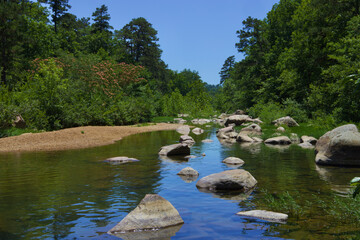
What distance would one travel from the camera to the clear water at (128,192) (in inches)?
197

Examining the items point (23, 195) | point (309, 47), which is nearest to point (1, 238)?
point (23, 195)

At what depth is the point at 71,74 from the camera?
108 feet

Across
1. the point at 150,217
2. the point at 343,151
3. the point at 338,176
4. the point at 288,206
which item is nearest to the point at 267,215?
the point at 288,206

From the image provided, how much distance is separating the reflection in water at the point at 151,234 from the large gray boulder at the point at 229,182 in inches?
115

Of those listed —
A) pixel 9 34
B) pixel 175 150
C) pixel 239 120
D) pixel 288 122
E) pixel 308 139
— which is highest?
pixel 9 34

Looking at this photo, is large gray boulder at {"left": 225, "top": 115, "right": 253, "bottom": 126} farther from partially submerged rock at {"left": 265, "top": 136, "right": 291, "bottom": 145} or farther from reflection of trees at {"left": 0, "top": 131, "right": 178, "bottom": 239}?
reflection of trees at {"left": 0, "top": 131, "right": 178, "bottom": 239}

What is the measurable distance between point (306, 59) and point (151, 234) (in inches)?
1093

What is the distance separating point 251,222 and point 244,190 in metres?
2.39

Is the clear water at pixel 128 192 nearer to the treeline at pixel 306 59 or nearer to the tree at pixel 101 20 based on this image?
the treeline at pixel 306 59

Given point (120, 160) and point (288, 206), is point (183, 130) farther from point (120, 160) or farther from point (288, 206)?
point (288, 206)

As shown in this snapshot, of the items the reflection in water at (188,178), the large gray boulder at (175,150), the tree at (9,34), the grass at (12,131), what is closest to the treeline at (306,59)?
the reflection in water at (188,178)

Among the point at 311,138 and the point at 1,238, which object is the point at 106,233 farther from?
the point at 311,138

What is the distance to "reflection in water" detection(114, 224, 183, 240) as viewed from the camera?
471cm

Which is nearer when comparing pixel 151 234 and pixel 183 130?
pixel 151 234
